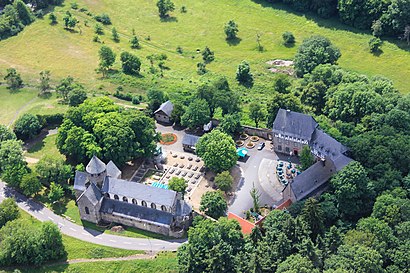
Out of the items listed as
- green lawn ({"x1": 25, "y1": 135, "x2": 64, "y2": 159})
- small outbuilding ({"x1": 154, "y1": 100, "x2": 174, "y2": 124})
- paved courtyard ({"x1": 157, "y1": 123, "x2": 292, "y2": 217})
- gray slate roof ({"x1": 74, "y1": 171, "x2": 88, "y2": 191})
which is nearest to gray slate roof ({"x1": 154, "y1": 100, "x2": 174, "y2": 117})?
small outbuilding ({"x1": 154, "y1": 100, "x2": 174, "y2": 124})

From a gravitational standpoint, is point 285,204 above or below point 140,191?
above

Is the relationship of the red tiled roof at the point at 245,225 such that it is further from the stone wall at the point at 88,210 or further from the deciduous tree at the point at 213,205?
the stone wall at the point at 88,210

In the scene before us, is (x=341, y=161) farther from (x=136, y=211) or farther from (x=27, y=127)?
(x=27, y=127)

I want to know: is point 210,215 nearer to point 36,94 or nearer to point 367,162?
point 367,162

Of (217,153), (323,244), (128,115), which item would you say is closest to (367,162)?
(323,244)

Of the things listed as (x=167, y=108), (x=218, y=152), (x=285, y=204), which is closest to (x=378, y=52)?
(x=167, y=108)

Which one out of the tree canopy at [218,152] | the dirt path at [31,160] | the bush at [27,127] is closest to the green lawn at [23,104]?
the bush at [27,127]

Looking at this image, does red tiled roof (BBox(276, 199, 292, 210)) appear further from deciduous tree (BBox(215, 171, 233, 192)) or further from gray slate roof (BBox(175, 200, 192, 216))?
gray slate roof (BBox(175, 200, 192, 216))
